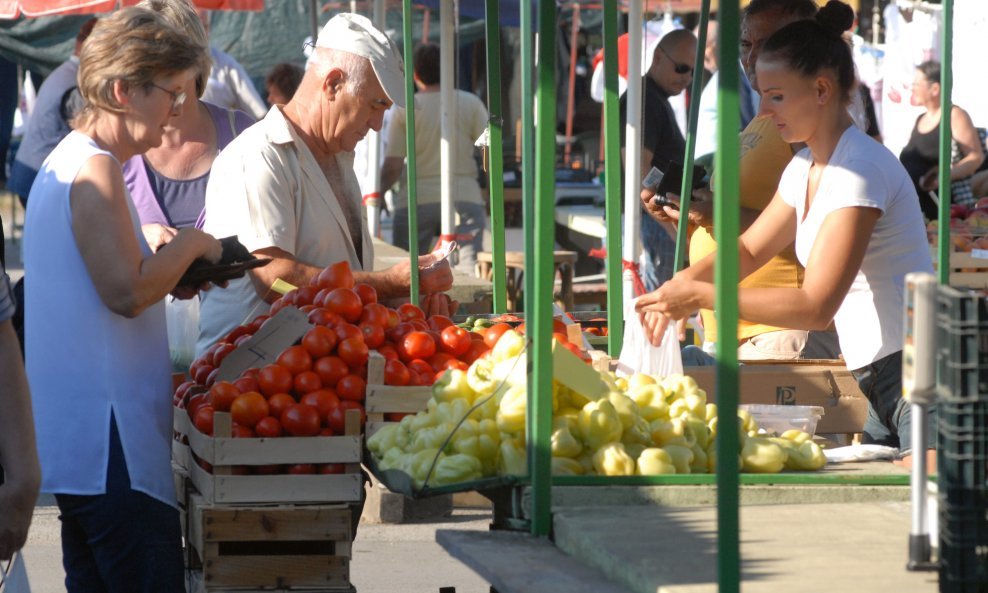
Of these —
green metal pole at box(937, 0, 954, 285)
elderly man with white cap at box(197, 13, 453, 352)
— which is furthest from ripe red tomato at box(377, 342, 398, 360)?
green metal pole at box(937, 0, 954, 285)

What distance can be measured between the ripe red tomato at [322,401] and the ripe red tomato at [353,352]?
0.32 feet

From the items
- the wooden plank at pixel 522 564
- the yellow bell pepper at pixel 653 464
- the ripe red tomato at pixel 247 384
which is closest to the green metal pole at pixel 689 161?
the ripe red tomato at pixel 247 384

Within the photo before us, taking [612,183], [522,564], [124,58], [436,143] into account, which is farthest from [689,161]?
[436,143]

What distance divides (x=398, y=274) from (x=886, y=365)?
1509 millimetres

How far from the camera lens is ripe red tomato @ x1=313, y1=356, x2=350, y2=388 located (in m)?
3.27

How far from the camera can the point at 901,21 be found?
35.2ft

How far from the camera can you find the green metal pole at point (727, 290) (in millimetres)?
1971

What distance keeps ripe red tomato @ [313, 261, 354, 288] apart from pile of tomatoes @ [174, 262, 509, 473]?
2 cm

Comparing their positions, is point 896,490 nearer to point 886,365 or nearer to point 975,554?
point 886,365

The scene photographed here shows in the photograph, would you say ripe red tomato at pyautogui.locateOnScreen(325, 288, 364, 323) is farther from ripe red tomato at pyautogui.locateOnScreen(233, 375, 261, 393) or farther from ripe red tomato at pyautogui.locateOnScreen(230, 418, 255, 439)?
ripe red tomato at pyautogui.locateOnScreen(230, 418, 255, 439)

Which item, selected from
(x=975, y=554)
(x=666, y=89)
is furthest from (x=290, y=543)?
(x=666, y=89)

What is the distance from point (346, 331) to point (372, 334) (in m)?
0.10

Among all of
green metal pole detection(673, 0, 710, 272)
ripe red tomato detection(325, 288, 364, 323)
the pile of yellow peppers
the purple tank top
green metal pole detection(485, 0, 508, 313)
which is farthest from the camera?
green metal pole detection(485, 0, 508, 313)

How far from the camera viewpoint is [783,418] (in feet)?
10.9
